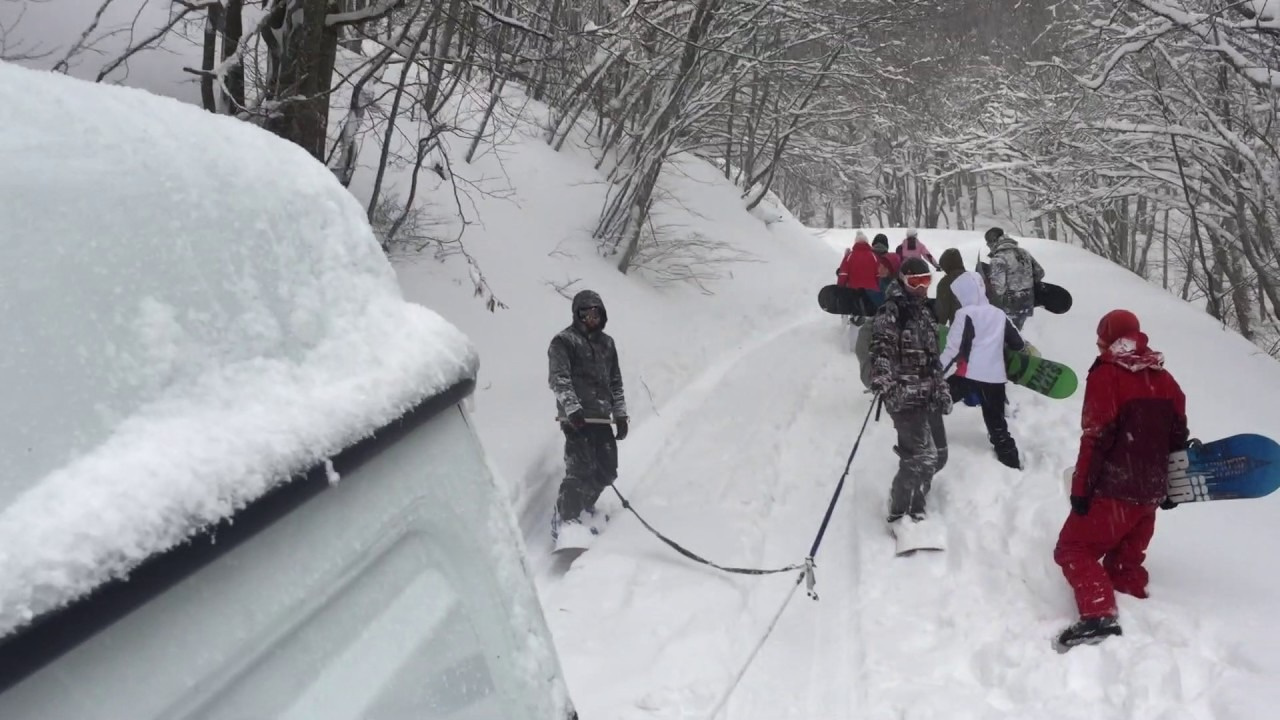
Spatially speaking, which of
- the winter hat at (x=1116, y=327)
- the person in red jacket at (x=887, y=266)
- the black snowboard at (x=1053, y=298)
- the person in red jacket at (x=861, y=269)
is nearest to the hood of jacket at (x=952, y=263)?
the black snowboard at (x=1053, y=298)

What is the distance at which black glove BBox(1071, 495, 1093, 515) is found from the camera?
4066 mm

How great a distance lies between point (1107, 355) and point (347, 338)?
164 inches

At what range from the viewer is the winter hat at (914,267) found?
17.8ft

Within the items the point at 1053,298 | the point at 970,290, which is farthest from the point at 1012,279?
the point at 970,290

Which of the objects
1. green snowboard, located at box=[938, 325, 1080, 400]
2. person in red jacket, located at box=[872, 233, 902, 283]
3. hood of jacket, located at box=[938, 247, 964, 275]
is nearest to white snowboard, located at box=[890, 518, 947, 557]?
green snowboard, located at box=[938, 325, 1080, 400]

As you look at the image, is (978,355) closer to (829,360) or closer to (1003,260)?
(1003,260)

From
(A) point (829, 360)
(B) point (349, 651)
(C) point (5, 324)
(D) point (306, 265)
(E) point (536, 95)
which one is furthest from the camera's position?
(E) point (536, 95)

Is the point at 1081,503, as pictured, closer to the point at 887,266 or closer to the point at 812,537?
the point at 812,537

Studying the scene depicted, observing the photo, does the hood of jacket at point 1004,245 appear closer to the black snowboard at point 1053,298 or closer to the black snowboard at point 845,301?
the black snowboard at point 1053,298

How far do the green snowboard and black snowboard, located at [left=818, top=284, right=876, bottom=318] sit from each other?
9.05 feet

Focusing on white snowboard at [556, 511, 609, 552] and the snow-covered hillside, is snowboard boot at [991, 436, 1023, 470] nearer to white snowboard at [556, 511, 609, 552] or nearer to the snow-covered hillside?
the snow-covered hillside

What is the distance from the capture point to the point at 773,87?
17219 millimetres

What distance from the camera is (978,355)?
6301mm

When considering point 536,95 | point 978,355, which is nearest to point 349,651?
point 978,355
